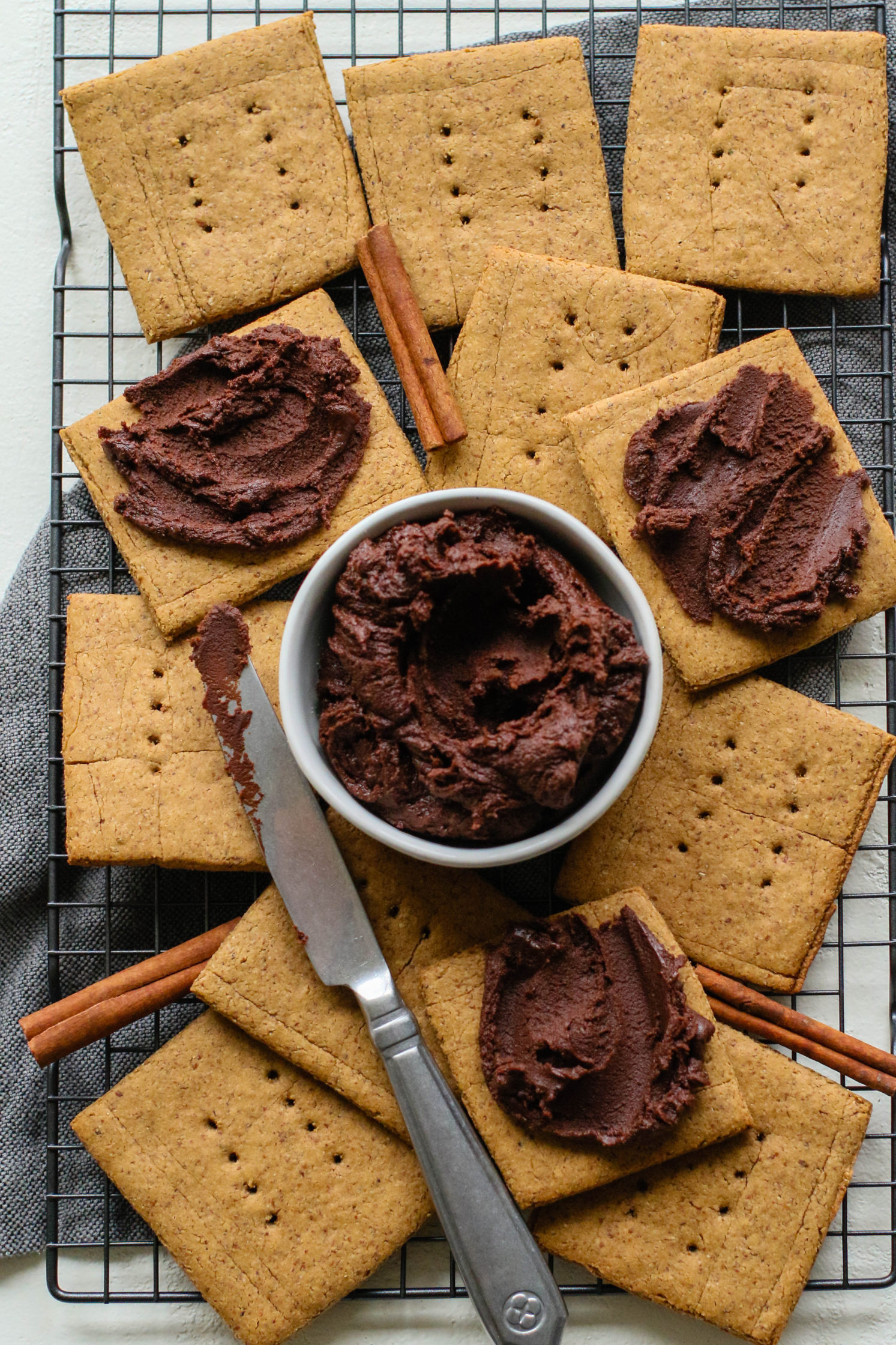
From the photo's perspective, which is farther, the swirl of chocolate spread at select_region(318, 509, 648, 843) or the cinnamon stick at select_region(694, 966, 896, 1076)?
the cinnamon stick at select_region(694, 966, 896, 1076)

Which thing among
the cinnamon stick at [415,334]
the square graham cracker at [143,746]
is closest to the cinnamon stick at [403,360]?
the cinnamon stick at [415,334]

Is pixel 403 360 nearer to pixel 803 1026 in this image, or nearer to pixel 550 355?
pixel 550 355

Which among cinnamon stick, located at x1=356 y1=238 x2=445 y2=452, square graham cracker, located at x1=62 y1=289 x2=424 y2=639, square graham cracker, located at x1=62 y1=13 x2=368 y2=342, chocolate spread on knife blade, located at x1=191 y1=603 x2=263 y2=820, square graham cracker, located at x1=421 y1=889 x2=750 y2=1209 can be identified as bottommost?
square graham cracker, located at x1=421 y1=889 x2=750 y2=1209

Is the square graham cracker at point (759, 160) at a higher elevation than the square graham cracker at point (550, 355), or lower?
higher

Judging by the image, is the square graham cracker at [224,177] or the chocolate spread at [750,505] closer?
the chocolate spread at [750,505]

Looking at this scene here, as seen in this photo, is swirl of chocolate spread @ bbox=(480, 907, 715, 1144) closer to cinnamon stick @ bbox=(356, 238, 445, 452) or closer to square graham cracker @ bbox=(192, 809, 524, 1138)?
square graham cracker @ bbox=(192, 809, 524, 1138)

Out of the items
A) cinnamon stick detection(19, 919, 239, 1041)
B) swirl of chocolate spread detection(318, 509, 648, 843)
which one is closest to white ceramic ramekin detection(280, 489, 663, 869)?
swirl of chocolate spread detection(318, 509, 648, 843)

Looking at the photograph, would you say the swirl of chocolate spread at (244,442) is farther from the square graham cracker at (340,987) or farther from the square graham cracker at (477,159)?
the square graham cracker at (340,987)
